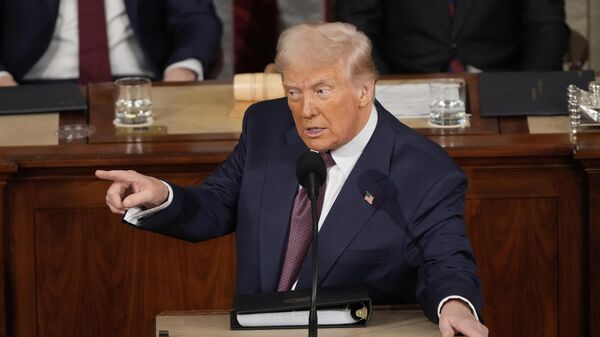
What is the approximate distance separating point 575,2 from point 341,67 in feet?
10.2

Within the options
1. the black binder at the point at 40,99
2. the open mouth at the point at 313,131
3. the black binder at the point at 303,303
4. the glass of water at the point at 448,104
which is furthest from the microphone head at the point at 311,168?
the black binder at the point at 40,99

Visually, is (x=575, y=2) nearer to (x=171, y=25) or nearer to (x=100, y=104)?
(x=171, y=25)

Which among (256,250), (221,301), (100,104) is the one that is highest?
(100,104)

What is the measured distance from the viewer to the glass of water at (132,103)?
12.6 ft

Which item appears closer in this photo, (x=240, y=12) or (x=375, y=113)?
(x=375, y=113)

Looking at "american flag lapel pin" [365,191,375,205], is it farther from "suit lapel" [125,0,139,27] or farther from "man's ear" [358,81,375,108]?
"suit lapel" [125,0,139,27]

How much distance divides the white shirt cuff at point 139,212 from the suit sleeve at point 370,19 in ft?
7.31

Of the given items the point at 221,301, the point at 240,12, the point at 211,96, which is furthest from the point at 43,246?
the point at 240,12

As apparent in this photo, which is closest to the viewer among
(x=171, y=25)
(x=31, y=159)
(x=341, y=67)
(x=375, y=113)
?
(x=341, y=67)

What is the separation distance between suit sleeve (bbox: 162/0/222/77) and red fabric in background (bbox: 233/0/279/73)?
1.50 ft

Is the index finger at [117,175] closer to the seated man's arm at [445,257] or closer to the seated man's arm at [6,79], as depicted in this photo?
the seated man's arm at [445,257]

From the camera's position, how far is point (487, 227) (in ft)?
11.7

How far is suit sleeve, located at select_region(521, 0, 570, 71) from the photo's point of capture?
4.93 meters

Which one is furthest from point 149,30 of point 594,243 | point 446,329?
point 446,329
